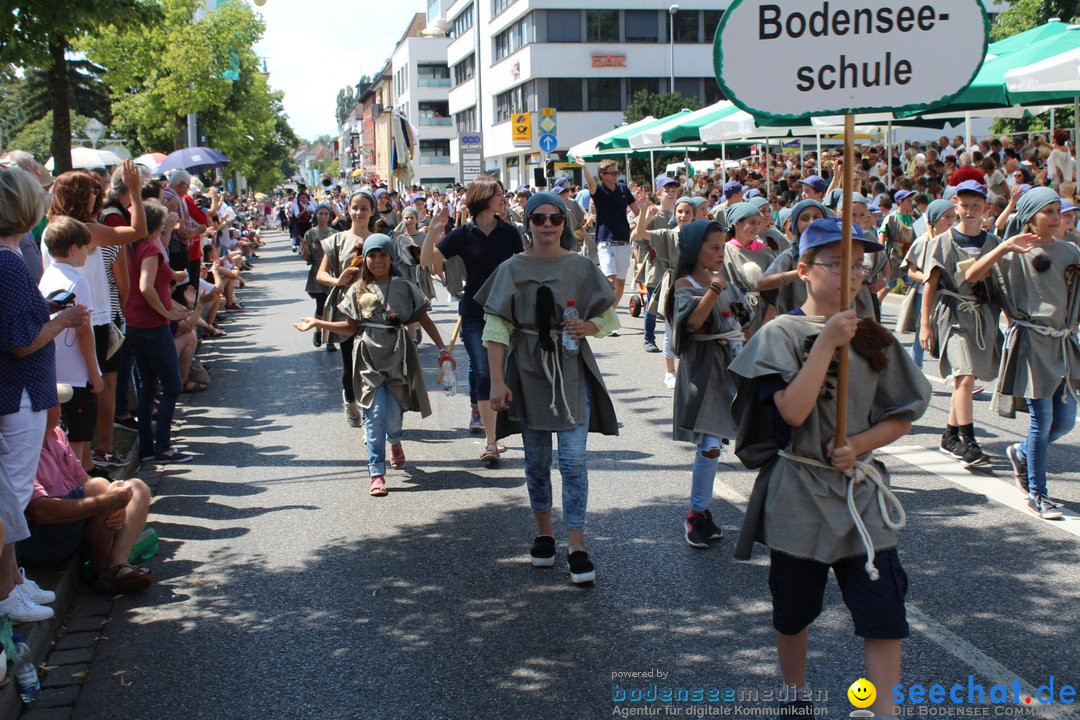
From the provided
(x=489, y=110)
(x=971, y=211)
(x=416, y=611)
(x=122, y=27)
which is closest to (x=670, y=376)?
(x=971, y=211)

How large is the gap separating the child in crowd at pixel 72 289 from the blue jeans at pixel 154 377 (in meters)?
1.67

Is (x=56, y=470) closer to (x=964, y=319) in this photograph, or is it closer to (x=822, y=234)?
(x=822, y=234)

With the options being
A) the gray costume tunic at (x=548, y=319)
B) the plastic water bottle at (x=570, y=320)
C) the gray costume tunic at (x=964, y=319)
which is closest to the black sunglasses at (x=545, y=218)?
the gray costume tunic at (x=548, y=319)

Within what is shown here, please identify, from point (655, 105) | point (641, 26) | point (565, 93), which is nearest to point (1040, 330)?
point (655, 105)

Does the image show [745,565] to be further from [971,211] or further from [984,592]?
[971,211]

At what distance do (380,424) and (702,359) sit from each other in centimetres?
256

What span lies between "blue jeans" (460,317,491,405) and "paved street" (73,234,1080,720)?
1.84ft

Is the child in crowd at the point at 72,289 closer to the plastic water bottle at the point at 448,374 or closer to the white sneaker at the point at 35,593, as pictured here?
the white sneaker at the point at 35,593

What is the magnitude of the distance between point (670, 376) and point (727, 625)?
222 inches

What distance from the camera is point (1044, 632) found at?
184 inches

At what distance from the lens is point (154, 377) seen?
339 inches

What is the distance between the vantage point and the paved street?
436 cm

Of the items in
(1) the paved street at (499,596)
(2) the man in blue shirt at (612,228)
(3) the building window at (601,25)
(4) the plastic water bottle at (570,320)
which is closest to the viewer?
(1) the paved street at (499,596)

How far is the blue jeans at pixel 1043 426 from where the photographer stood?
20.5ft
